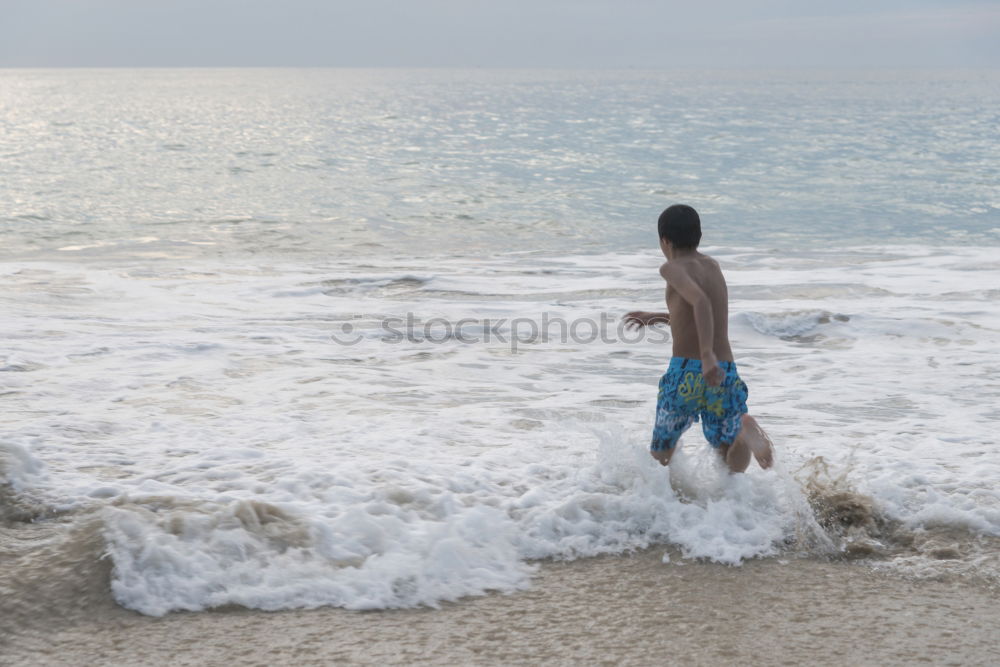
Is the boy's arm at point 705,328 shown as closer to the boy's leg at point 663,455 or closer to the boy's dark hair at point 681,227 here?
the boy's dark hair at point 681,227

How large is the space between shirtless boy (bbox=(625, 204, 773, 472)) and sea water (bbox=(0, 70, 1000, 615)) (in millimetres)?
219

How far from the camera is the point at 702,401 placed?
4.09 metres

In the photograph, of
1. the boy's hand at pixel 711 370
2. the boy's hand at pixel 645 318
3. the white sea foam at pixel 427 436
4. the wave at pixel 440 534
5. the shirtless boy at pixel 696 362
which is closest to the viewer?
the wave at pixel 440 534

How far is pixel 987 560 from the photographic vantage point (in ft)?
12.4

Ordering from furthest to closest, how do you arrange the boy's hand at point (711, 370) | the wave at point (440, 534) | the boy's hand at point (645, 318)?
the boy's hand at point (645, 318)
the boy's hand at point (711, 370)
the wave at point (440, 534)

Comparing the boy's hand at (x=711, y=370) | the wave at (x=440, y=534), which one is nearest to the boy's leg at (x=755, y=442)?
the wave at (x=440, y=534)

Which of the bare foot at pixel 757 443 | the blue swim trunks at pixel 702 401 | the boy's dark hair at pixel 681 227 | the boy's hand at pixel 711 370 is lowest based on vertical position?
the bare foot at pixel 757 443

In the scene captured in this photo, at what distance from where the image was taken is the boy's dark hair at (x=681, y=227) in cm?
404

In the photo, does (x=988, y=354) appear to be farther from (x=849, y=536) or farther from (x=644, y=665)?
(x=644, y=665)

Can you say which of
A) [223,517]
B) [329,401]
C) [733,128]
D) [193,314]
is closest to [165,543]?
[223,517]

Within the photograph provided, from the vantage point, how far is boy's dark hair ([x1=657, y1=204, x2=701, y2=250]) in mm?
4043

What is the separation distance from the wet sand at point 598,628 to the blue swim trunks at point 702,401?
0.70 meters

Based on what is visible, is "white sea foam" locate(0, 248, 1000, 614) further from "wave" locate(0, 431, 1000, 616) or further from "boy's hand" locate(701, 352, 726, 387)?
"boy's hand" locate(701, 352, 726, 387)

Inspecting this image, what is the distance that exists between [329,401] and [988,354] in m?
5.16
